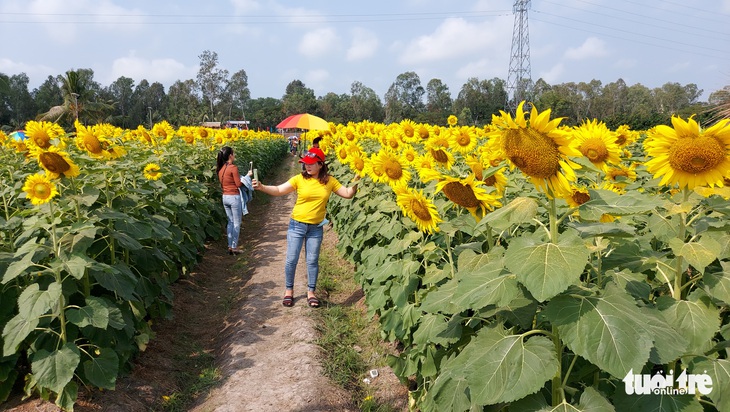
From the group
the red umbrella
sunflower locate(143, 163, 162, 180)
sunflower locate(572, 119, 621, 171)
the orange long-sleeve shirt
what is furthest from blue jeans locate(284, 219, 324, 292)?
the red umbrella

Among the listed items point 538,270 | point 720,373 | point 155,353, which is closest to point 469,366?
point 538,270

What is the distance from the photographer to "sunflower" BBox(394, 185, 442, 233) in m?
3.02

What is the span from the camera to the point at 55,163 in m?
3.22

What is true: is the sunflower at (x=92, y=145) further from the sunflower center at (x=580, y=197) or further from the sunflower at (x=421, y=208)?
the sunflower center at (x=580, y=197)

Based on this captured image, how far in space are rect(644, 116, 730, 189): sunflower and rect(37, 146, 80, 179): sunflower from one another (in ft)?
11.6

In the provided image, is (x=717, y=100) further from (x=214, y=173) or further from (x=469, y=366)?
(x=214, y=173)

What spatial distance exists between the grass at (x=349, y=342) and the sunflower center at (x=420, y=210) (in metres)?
1.48

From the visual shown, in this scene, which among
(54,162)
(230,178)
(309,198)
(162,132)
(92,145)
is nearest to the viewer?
(54,162)

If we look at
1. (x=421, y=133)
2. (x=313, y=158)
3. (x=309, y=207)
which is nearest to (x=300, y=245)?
(x=309, y=207)

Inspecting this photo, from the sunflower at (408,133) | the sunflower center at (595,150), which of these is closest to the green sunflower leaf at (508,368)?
the sunflower center at (595,150)

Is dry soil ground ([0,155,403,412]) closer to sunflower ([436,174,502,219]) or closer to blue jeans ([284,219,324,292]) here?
blue jeans ([284,219,324,292])

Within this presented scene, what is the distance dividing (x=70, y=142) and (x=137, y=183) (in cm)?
94

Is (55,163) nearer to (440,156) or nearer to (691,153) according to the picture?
(440,156)

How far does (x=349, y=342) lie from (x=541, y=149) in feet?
11.1
